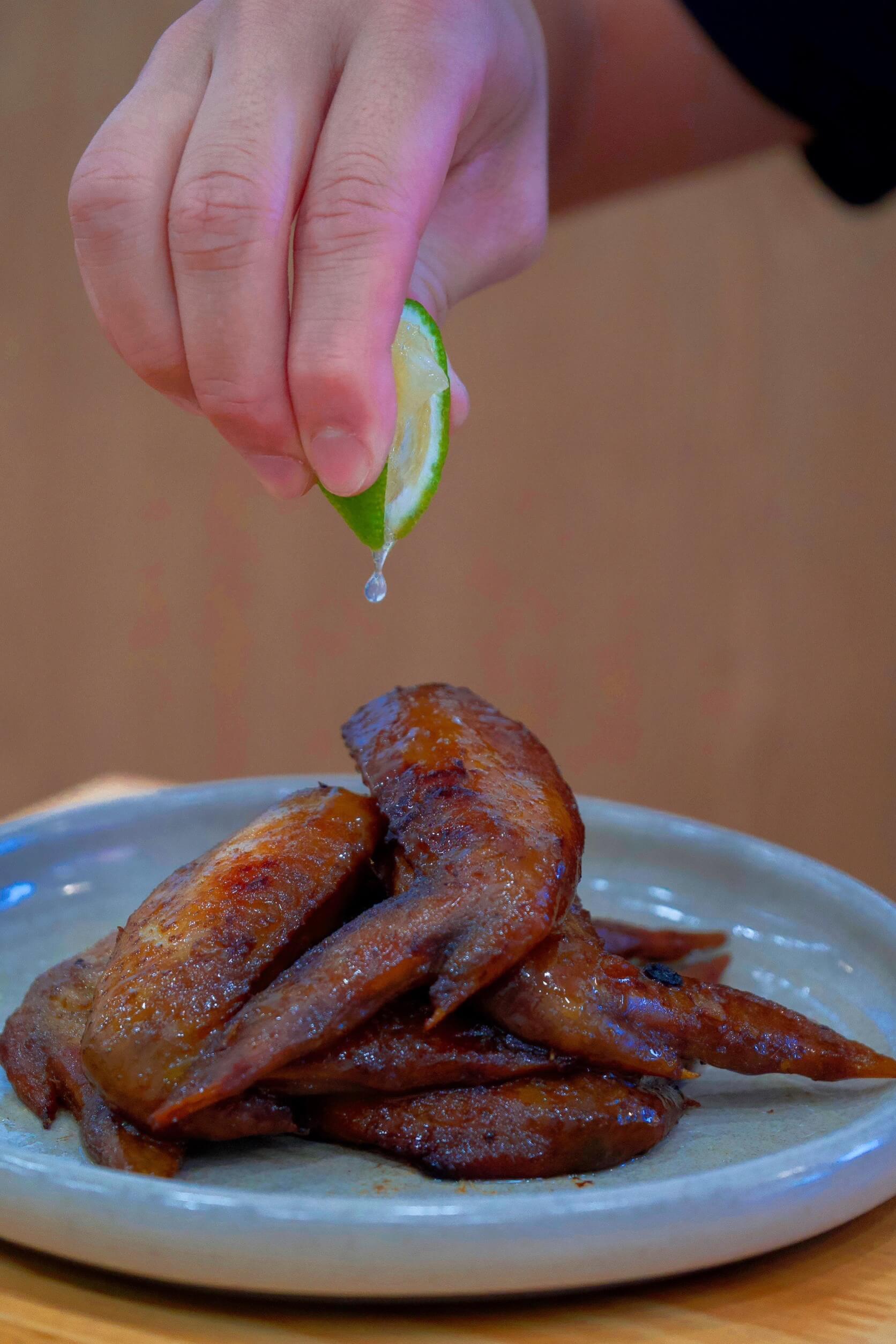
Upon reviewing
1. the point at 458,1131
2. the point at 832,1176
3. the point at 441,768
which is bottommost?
the point at 458,1131

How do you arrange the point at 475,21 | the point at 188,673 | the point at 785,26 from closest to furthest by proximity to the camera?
the point at 475,21
the point at 785,26
the point at 188,673

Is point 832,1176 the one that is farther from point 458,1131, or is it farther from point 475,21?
point 475,21

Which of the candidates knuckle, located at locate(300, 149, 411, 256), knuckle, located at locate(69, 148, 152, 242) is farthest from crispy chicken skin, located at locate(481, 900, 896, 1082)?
knuckle, located at locate(69, 148, 152, 242)

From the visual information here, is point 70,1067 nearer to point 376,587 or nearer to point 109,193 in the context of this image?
point 376,587

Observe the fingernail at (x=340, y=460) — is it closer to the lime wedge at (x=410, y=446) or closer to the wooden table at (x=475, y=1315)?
the lime wedge at (x=410, y=446)

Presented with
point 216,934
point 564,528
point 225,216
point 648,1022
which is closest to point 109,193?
point 225,216

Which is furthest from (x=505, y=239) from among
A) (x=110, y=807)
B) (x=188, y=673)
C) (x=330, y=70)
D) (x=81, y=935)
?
(x=188, y=673)
